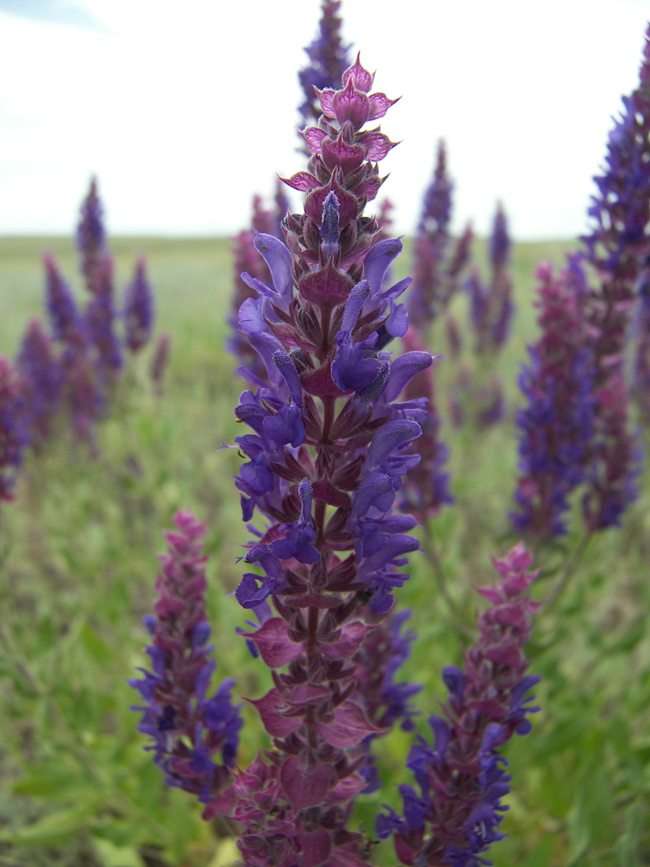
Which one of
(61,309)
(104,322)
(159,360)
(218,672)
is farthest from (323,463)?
(159,360)

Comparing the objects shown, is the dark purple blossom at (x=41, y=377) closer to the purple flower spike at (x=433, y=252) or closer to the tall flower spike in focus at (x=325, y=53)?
the purple flower spike at (x=433, y=252)

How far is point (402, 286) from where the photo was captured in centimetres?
139

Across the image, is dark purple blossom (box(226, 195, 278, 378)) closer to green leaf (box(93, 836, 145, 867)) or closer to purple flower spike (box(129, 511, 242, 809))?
purple flower spike (box(129, 511, 242, 809))

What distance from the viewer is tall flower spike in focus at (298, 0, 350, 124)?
299 centimetres

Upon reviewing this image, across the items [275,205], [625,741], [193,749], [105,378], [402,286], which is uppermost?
[275,205]

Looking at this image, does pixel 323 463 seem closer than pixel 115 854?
Yes

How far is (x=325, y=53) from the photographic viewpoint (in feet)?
9.87

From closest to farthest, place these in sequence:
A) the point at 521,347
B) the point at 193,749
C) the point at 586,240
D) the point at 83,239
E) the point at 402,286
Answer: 1. the point at 402,286
2. the point at 193,749
3. the point at 586,240
4. the point at 83,239
5. the point at 521,347

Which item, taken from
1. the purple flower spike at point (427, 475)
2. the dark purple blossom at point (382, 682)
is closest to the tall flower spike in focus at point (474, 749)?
the dark purple blossom at point (382, 682)

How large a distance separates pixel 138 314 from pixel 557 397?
12.8 ft

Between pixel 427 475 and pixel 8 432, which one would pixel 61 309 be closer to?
pixel 8 432

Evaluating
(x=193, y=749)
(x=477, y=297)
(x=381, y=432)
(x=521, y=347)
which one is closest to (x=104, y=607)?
(x=193, y=749)

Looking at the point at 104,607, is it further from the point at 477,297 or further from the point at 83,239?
the point at 477,297

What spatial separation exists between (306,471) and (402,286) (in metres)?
0.47
